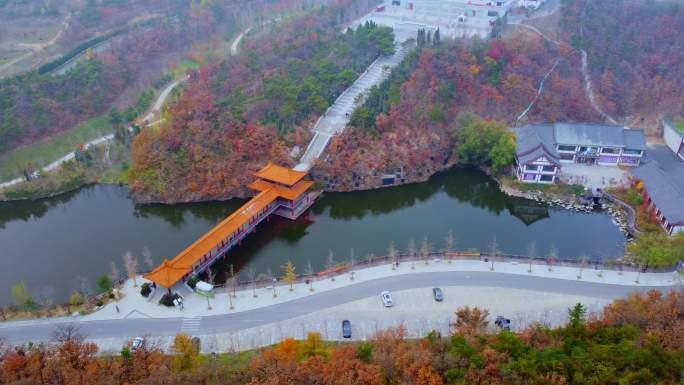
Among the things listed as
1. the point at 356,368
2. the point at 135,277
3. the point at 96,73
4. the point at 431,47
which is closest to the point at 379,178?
the point at 431,47

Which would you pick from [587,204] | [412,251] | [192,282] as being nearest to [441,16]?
[587,204]

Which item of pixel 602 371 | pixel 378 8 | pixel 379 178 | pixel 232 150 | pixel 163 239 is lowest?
pixel 602 371

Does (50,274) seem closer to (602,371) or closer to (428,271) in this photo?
(428,271)

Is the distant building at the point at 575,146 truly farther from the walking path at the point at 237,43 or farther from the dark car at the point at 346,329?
the walking path at the point at 237,43

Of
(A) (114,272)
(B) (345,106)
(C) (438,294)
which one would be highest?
(B) (345,106)

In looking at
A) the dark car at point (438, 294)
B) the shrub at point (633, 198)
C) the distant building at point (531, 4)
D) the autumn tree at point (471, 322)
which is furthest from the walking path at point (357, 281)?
the distant building at point (531, 4)

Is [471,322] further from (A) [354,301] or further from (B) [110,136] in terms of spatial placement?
(B) [110,136]
